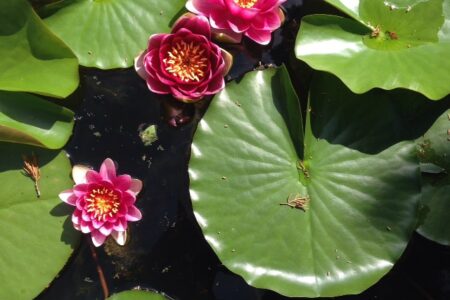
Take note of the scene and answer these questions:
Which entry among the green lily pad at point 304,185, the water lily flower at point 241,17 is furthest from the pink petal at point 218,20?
the green lily pad at point 304,185

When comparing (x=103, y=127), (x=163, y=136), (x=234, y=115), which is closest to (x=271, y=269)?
(x=234, y=115)

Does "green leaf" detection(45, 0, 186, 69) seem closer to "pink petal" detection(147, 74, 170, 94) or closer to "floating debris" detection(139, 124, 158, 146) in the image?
"pink petal" detection(147, 74, 170, 94)

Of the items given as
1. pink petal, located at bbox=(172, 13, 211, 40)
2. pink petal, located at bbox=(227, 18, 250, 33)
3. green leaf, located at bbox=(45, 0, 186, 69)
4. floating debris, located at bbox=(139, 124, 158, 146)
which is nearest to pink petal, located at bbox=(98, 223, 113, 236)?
floating debris, located at bbox=(139, 124, 158, 146)

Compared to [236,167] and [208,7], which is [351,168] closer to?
[236,167]

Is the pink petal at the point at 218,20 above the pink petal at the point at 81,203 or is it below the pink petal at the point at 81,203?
above

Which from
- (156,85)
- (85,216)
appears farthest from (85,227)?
(156,85)

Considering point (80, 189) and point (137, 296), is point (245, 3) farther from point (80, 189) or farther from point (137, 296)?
point (137, 296)

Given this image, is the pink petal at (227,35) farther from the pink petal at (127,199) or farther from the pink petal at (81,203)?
the pink petal at (81,203)
